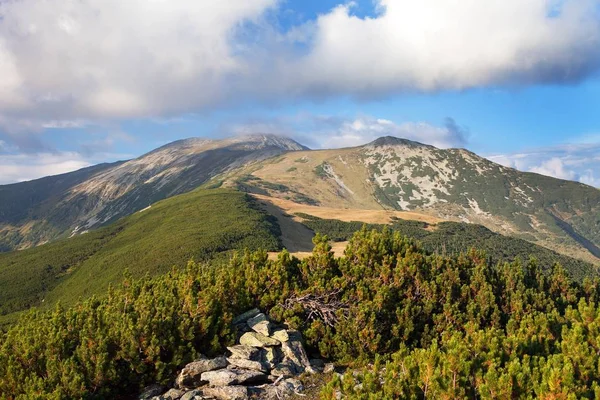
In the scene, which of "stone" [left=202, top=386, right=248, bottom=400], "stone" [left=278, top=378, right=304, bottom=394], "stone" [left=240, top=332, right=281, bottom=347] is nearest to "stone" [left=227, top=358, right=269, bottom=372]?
"stone" [left=278, top=378, right=304, bottom=394]

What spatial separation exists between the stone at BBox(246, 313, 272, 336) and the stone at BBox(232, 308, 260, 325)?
45 centimetres

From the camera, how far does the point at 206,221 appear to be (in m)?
156

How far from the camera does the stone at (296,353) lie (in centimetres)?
1739

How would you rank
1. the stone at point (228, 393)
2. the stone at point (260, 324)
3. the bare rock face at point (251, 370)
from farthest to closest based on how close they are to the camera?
the stone at point (260, 324), the bare rock face at point (251, 370), the stone at point (228, 393)

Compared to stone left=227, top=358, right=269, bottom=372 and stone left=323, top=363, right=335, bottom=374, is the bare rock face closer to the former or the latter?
stone left=227, top=358, right=269, bottom=372

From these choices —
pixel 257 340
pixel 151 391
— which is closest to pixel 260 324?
pixel 257 340

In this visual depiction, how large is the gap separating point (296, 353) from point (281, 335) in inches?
41.0

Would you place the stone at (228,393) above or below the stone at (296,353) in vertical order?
below

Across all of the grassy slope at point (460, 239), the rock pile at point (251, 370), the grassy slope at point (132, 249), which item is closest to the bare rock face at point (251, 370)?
the rock pile at point (251, 370)

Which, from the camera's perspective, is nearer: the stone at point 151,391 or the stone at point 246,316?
the stone at point 151,391

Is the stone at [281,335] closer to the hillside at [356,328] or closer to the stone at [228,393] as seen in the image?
the hillside at [356,328]

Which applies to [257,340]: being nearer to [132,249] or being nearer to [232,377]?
[232,377]

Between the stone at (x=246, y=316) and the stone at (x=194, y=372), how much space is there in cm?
336

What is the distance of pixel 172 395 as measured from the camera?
15.3 m
